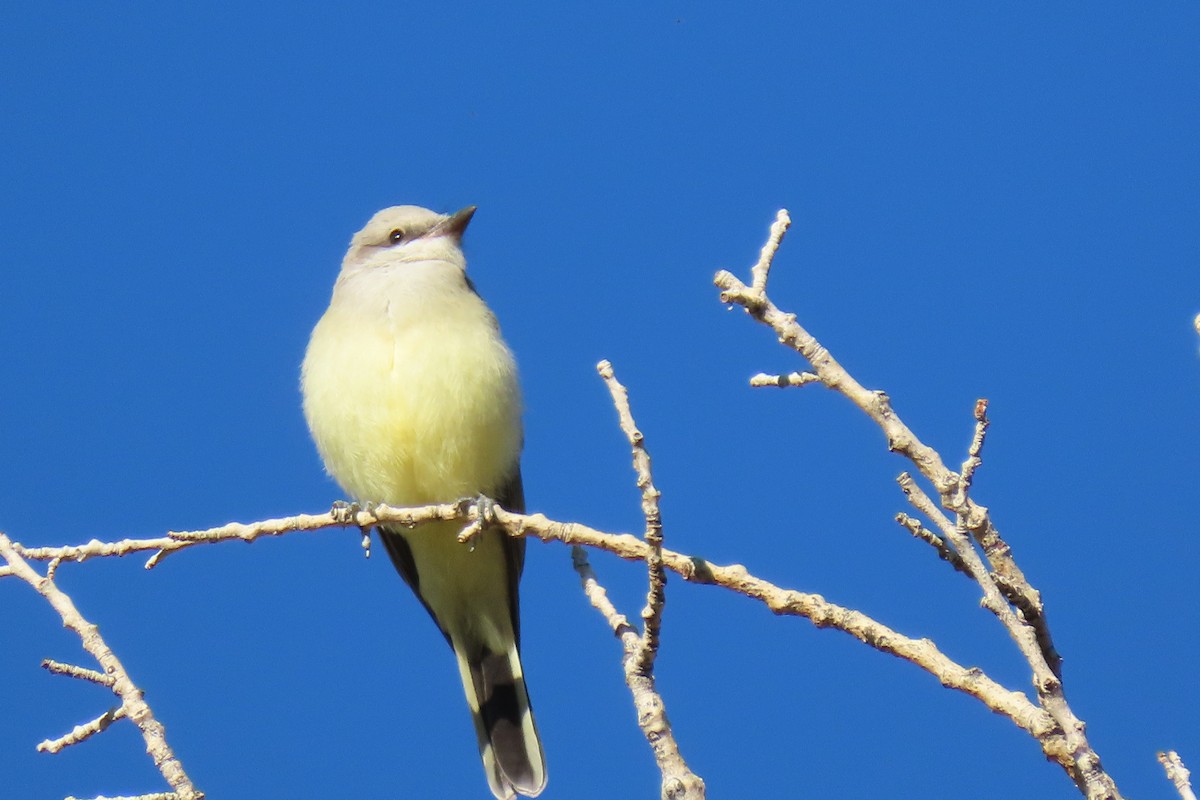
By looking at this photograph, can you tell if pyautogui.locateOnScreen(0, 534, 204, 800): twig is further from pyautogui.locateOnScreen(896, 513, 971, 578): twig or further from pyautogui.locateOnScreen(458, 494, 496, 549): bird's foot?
pyautogui.locateOnScreen(896, 513, 971, 578): twig

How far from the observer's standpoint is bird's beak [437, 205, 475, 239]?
301 inches

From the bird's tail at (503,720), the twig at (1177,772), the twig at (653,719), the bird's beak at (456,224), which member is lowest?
the twig at (1177,772)

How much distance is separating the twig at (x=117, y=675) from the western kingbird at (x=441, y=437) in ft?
8.61

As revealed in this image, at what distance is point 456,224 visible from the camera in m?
7.65

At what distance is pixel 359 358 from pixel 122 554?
2.66m

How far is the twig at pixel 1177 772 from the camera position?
2.71m

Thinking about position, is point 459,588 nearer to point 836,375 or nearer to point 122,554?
point 122,554

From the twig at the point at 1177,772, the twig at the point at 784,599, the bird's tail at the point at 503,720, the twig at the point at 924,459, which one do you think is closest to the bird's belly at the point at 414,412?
the bird's tail at the point at 503,720

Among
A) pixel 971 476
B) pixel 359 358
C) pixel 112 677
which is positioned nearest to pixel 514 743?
pixel 359 358

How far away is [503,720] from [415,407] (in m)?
1.63

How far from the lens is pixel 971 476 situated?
3143mm

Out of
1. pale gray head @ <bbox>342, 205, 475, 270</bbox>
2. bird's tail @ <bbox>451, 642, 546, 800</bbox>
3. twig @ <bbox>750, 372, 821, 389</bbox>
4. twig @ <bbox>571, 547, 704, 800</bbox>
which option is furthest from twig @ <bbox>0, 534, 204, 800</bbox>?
pale gray head @ <bbox>342, 205, 475, 270</bbox>

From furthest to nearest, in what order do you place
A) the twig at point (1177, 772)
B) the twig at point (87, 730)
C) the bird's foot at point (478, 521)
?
the bird's foot at point (478, 521), the twig at point (87, 730), the twig at point (1177, 772)

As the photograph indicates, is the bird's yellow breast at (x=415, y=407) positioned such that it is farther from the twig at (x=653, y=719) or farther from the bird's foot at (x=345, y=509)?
the twig at (x=653, y=719)
